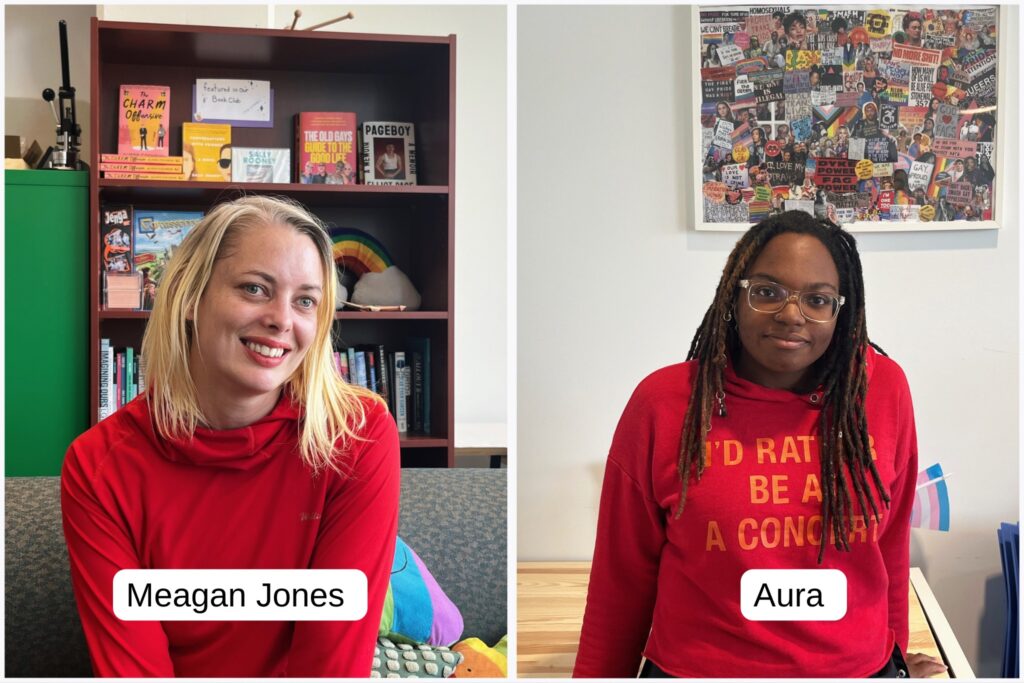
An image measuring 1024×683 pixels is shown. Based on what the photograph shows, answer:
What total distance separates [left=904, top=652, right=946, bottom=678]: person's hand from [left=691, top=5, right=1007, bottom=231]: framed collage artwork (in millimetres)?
536

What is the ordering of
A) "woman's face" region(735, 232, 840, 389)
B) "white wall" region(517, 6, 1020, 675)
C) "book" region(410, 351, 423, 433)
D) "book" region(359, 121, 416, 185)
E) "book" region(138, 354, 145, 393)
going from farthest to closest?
"book" region(359, 121, 416, 185) < "book" region(410, 351, 423, 433) < "book" region(138, 354, 145, 393) < "white wall" region(517, 6, 1020, 675) < "woman's face" region(735, 232, 840, 389)

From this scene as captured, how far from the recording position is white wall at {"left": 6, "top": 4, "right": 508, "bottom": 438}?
1481 mm

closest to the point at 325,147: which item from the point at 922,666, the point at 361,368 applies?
the point at 361,368

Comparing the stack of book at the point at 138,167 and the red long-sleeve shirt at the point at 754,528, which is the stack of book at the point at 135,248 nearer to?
the stack of book at the point at 138,167

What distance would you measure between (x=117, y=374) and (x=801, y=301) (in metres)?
0.97

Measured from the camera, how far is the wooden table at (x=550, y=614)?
119 cm

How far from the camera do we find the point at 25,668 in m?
1.19

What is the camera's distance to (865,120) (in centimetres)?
108

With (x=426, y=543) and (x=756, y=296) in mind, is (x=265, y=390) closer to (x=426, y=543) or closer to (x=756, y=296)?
(x=426, y=543)

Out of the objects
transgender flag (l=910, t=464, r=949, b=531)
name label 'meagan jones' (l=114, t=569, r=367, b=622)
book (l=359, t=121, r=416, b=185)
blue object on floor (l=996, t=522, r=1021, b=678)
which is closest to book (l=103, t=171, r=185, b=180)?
book (l=359, t=121, r=416, b=185)

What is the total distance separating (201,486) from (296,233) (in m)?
0.32

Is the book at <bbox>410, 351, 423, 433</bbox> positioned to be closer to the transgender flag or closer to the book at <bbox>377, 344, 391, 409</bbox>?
the book at <bbox>377, 344, 391, 409</bbox>

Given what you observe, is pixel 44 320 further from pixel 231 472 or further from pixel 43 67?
pixel 43 67

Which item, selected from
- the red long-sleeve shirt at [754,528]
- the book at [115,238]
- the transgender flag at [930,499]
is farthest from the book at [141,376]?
the transgender flag at [930,499]
